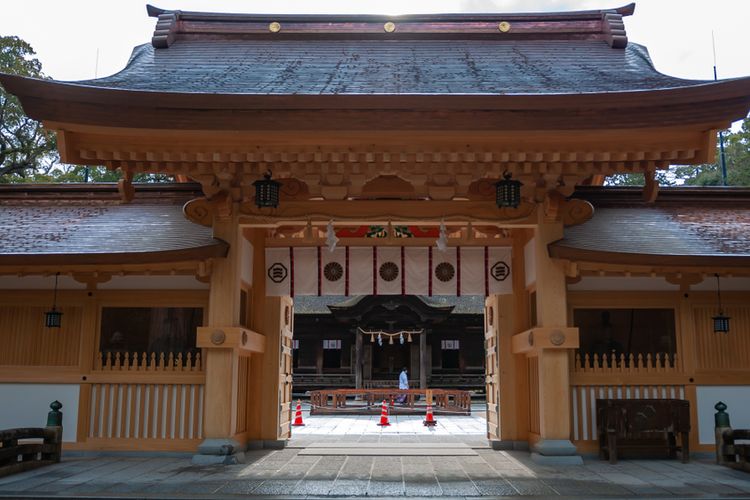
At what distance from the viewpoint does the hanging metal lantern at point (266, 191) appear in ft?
29.7

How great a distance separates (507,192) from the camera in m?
9.03

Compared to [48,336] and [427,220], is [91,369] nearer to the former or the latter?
[48,336]

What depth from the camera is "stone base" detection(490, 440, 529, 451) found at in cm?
1063

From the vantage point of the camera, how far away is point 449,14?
1276cm

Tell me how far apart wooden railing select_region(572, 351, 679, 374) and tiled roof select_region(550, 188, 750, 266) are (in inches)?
64.5

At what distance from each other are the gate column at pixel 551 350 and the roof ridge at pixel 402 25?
177 inches

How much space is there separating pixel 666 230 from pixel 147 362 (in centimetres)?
834

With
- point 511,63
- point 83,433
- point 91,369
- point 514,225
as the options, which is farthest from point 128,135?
point 511,63

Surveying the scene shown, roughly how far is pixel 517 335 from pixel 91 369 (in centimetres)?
642

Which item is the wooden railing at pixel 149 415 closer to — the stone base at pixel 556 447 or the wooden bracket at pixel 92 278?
the wooden bracket at pixel 92 278

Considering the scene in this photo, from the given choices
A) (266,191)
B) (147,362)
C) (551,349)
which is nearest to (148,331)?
(147,362)

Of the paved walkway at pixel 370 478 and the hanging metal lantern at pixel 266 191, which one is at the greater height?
the hanging metal lantern at pixel 266 191

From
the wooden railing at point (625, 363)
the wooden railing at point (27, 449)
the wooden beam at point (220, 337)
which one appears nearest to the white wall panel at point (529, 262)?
the wooden railing at point (625, 363)

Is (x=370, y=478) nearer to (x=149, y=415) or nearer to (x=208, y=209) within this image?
(x=149, y=415)
